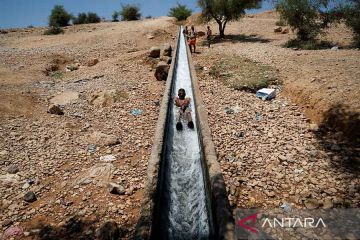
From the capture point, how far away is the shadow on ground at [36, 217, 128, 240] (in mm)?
4434

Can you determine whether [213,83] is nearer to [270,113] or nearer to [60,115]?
[270,113]

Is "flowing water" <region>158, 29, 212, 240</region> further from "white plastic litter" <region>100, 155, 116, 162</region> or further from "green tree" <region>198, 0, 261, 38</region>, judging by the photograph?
"green tree" <region>198, 0, 261, 38</region>

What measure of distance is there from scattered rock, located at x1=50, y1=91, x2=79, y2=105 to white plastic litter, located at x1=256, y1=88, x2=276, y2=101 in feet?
22.2

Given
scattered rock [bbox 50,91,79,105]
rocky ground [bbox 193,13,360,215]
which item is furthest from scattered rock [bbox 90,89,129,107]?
rocky ground [bbox 193,13,360,215]

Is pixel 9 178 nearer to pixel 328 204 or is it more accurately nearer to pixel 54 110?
pixel 54 110

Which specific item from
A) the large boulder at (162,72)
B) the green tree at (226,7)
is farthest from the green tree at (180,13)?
the large boulder at (162,72)

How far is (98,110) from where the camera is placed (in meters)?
9.20

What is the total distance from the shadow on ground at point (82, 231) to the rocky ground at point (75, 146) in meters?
0.02

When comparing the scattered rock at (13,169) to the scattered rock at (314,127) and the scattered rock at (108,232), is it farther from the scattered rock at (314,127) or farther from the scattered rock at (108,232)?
the scattered rock at (314,127)

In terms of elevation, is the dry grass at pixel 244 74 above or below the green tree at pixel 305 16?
below

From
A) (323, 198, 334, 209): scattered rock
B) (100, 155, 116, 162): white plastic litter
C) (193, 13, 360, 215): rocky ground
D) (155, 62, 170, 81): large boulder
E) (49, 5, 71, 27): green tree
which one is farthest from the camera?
(49, 5, 71, 27): green tree

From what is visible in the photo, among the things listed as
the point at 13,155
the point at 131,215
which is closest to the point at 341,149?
the point at 131,215

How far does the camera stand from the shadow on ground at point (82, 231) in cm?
443

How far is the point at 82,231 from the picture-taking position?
15.2 ft
